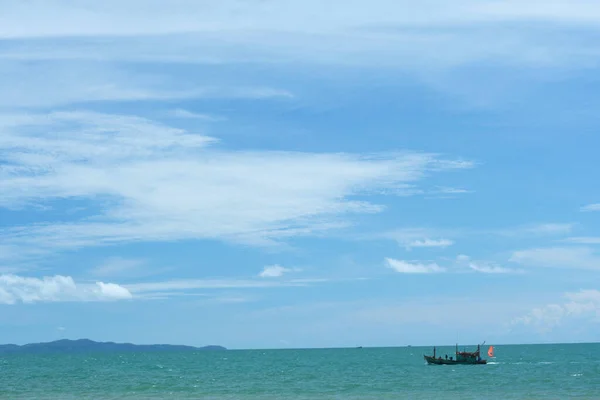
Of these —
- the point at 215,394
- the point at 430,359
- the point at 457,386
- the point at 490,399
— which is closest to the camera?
the point at 490,399

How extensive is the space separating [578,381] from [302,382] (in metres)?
30.6

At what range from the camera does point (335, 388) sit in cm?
7750

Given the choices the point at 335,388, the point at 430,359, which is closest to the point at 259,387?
the point at 335,388

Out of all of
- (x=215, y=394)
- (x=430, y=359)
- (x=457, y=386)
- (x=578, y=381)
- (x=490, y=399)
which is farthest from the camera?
(x=430, y=359)

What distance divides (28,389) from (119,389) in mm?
9742

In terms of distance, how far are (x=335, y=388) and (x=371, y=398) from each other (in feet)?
42.7

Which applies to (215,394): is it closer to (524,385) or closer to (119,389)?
(119,389)

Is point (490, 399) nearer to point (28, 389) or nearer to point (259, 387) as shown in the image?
point (259, 387)

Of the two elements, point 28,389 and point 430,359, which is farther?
point 430,359

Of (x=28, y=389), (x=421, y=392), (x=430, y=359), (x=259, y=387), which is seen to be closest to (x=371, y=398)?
(x=421, y=392)

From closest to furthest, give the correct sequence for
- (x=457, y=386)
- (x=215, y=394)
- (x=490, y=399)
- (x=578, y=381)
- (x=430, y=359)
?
(x=490, y=399), (x=215, y=394), (x=457, y=386), (x=578, y=381), (x=430, y=359)

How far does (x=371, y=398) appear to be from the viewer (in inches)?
2557

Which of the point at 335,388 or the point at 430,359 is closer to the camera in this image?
the point at 335,388

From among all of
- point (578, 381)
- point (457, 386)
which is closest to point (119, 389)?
point (457, 386)
